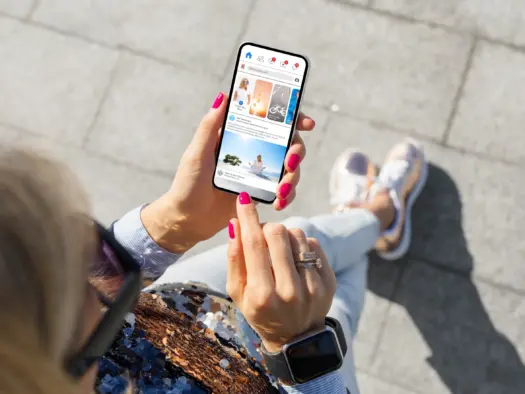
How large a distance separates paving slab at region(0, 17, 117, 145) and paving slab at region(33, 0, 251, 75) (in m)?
0.11

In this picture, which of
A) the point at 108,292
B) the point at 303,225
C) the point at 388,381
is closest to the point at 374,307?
the point at 388,381

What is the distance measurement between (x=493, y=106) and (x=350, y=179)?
0.81m

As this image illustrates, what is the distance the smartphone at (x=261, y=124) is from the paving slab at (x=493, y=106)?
4.47 ft

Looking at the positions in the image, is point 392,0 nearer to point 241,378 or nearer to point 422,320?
point 422,320

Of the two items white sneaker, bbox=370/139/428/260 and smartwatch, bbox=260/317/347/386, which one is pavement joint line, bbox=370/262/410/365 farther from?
smartwatch, bbox=260/317/347/386

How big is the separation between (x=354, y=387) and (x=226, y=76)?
5.80ft

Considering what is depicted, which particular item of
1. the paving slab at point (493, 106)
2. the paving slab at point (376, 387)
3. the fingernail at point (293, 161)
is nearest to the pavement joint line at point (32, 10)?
the fingernail at point (293, 161)

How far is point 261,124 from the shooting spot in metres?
1.87

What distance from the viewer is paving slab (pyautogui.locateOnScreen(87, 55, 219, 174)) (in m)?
3.11

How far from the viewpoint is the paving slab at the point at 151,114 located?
3111 millimetres

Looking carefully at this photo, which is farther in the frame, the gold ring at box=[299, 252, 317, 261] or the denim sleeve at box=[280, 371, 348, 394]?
the denim sleeve at box=[280, 371, 348, 394]

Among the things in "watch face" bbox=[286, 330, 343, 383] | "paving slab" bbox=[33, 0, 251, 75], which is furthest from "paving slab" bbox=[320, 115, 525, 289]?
"watch face" bbox=[286, 330, 343, 383]

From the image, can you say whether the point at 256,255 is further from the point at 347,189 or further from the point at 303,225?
the point at 347,189

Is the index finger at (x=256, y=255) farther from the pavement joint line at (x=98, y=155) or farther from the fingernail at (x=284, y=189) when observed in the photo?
the pavement joint line at (x=98, y=155)
